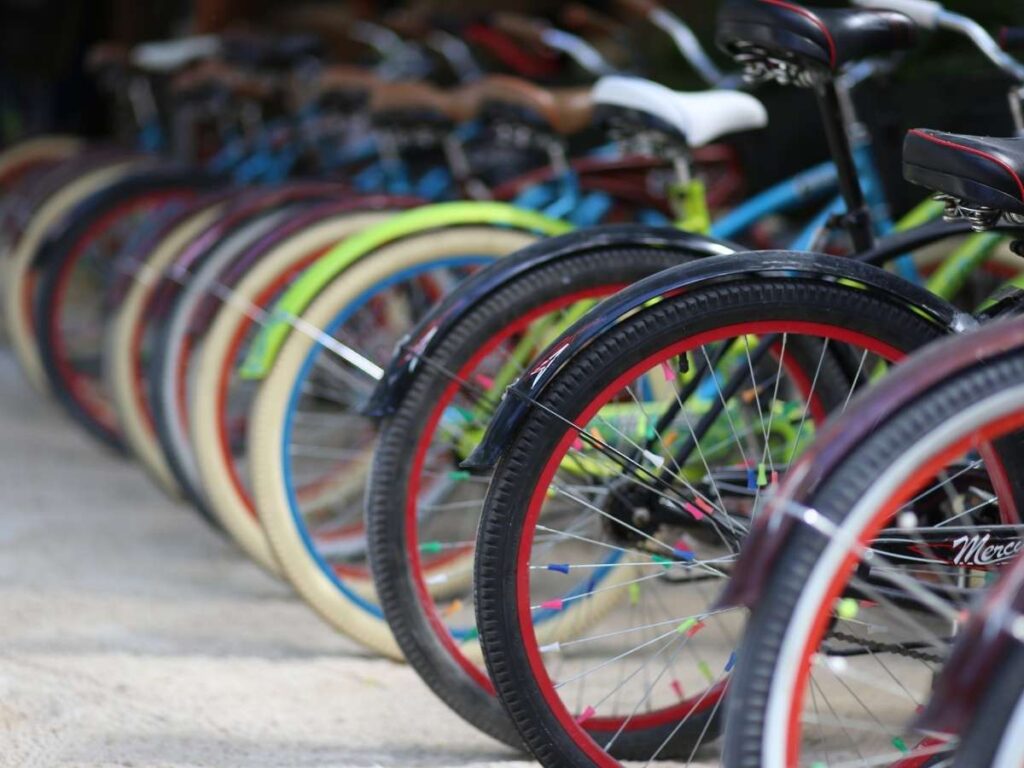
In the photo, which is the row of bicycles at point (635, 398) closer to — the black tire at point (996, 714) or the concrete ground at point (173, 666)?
the black tire at point (996, 714)

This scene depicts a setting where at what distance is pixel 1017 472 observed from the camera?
2092mm

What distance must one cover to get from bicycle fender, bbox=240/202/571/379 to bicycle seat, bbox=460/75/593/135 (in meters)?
0.52

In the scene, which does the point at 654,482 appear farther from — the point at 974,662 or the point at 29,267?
the point at 29,267

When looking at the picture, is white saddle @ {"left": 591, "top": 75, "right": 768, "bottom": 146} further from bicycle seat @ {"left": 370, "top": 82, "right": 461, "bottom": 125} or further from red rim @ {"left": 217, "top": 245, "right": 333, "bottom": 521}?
bicycle seat @ {"left": 370, "top": 82, "right": 461, "bottom": 125}

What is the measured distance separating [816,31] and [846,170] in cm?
30

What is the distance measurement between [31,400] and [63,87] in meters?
5.02

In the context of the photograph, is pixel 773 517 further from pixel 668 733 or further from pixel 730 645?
pixel 730 645

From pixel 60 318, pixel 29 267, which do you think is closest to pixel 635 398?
pixel 60 318

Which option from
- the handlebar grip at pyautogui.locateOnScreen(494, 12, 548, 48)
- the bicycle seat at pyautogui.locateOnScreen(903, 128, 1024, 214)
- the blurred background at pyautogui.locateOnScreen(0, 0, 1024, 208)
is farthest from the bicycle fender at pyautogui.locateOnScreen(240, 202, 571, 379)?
the handlebar grip at pyautogui.locateOnScreen(494, 12, 548, 48)

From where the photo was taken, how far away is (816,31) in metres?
2.61

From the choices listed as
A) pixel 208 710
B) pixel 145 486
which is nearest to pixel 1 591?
pixel 208 710

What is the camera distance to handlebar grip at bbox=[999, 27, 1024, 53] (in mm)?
3008

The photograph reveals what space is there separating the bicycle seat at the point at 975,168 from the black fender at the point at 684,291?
16 centimetres

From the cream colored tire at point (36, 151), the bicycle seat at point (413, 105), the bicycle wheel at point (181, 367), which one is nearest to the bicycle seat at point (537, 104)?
the bicycle seat at point (413, 105)
